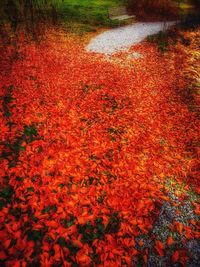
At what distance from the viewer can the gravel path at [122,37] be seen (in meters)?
11.3

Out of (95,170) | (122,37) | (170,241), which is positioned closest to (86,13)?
(122,37)

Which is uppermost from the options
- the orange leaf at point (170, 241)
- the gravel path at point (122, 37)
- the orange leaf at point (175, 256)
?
the gravel path at point (122, 37)

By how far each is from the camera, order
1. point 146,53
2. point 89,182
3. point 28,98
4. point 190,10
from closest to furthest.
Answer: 1. point 89,182
2. point 28,98
3. point 146,53
4. point 190,10

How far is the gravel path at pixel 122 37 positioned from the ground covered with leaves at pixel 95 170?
11.4 feet

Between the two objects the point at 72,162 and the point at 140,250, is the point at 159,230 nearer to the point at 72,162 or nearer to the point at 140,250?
the point at 140,250

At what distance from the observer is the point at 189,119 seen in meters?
6.78

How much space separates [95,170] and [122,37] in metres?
11.0

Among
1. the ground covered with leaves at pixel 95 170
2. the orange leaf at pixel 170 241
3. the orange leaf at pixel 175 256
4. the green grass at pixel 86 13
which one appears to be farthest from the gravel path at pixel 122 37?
the orange leaf at pixel 175 256

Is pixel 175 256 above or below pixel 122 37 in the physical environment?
below

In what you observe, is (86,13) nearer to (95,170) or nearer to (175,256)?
(95,170)

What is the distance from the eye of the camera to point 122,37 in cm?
1289

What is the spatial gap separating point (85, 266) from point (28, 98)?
5.35m

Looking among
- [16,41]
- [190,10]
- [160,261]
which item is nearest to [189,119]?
[160,261]

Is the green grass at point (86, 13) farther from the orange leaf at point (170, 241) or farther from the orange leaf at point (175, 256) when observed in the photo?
the orange leaf at point (175, 256)
